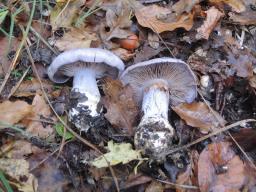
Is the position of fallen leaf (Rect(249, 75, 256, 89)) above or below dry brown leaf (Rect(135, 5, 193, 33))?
below

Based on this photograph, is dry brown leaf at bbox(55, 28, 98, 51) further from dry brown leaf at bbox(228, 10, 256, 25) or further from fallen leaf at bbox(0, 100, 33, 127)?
dry brown leaf at bbox(228, 10, 256, 25)

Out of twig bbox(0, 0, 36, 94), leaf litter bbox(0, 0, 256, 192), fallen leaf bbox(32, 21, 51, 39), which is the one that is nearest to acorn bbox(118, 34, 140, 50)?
leaf litter bbox(0, 0, 256, 192)

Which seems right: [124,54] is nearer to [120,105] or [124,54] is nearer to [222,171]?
[120,105]

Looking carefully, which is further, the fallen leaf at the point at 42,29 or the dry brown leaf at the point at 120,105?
the fallen leaf at the point at 42,29

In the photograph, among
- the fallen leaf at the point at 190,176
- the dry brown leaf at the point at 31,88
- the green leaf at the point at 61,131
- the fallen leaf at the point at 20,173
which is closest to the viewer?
the fallen leaf at the point at 20,173

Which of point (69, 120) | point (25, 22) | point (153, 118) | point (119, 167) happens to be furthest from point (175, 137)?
point (25, 22)

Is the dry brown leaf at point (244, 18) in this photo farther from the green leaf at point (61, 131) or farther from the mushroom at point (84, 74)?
the green leaf at point (61, 131)

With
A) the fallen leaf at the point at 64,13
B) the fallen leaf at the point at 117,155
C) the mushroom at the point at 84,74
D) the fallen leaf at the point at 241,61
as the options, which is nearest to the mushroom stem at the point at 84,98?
the mushroom at the point at 84,74
